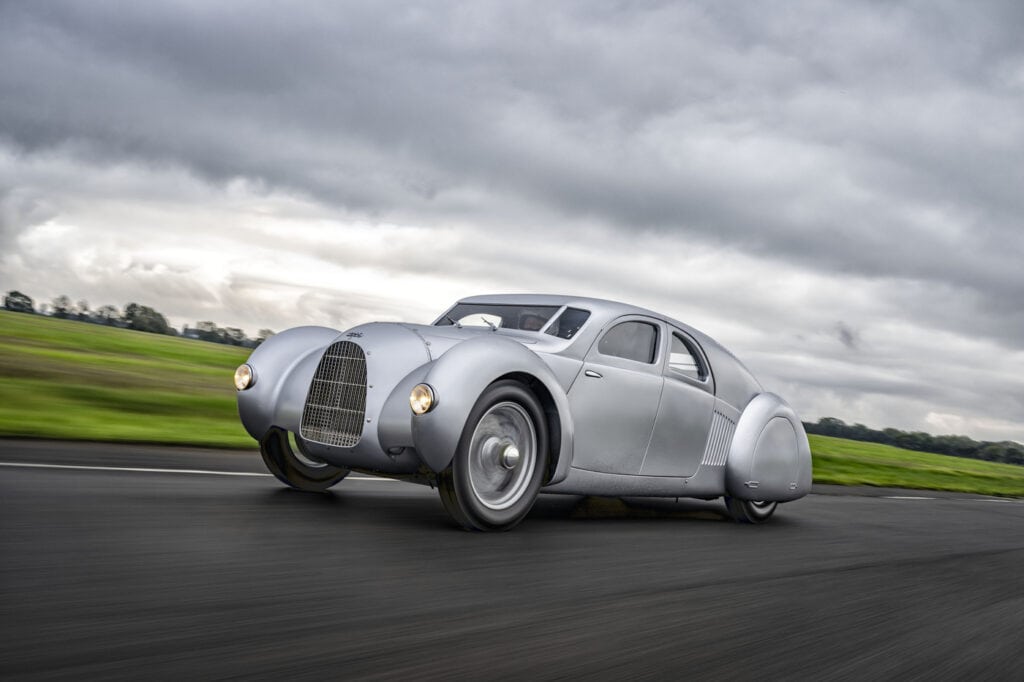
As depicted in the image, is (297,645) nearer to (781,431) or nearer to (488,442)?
(488,442)

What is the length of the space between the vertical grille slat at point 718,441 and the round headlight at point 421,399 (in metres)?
3.03

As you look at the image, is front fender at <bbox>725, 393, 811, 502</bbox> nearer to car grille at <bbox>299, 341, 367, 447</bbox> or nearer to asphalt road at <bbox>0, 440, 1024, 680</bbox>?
asphalt road at <bbox>0, 440, 1024, 680</bbox>

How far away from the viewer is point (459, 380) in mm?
5199

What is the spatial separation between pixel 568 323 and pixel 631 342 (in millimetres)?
558

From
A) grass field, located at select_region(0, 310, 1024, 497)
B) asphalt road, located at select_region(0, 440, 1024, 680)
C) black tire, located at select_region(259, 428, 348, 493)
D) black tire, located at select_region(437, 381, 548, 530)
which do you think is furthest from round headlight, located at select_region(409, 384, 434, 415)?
grass field, located at select_region(0, 310, 1024, 497)

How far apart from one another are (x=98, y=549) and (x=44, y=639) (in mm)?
1327

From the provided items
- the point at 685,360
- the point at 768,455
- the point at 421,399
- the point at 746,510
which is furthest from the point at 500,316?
the point at 746,510

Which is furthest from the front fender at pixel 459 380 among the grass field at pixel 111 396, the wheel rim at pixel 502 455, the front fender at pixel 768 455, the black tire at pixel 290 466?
the grass field at pixel 111 396

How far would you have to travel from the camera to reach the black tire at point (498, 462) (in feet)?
17.4

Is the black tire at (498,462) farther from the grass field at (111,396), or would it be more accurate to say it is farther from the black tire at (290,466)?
the grass field at (111,396)

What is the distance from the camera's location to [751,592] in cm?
468

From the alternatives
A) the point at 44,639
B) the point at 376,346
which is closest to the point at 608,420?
the point at 376,346

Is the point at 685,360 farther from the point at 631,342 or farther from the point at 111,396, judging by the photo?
the point at 111,396

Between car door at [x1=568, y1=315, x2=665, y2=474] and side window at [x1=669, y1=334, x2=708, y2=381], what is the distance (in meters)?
0.21
